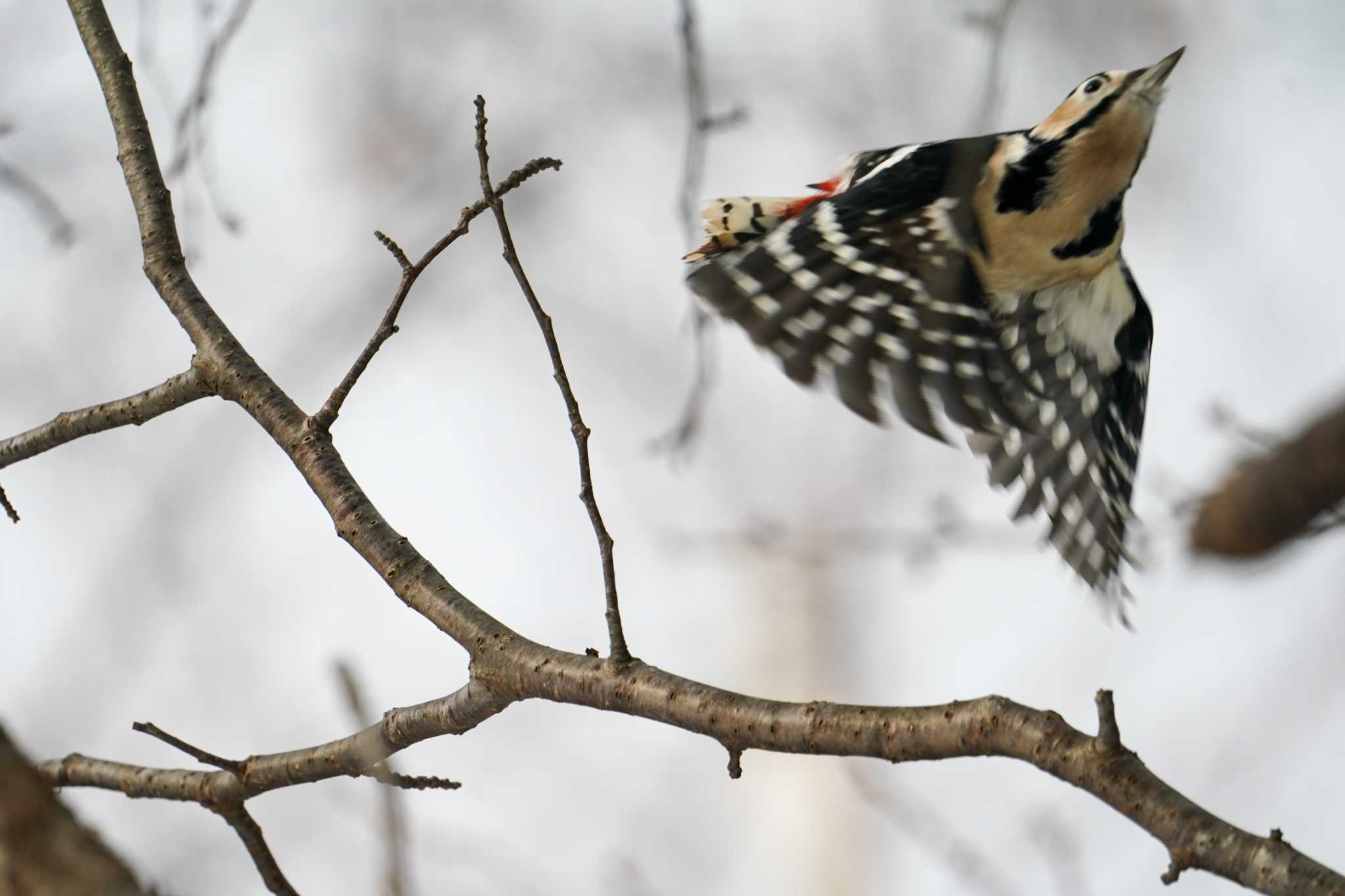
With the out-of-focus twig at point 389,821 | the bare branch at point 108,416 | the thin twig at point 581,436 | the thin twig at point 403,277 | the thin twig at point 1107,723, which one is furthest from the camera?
the bare branch at point 108,416

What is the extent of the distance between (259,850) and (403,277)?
530mm

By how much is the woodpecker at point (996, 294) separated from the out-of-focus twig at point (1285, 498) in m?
0.55

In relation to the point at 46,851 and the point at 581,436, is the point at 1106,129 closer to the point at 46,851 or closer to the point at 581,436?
the point at 581,436

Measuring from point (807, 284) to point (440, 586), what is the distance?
2.14 ft

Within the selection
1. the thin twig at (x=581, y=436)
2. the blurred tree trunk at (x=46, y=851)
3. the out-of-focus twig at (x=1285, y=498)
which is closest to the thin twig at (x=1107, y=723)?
the out-of-focus twig at (x=1285, y=498)

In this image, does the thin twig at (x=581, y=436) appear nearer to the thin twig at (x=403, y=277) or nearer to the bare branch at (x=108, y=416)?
the thin twig at (x=403, y=277)

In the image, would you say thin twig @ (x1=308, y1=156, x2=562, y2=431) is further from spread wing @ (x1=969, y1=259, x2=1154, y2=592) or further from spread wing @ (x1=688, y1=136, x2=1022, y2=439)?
spread wing @ (x1=969, y1=259, x2=1154, y2=592)

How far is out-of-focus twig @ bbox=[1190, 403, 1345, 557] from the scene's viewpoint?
25.9 inches

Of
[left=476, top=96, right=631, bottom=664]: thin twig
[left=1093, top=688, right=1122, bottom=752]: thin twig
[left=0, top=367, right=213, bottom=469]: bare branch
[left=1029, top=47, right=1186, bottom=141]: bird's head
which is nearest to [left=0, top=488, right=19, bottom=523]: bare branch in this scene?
[left=0, top=367, right=213, bottom=469]: bare branch

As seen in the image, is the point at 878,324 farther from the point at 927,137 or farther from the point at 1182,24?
the point at 1182,24

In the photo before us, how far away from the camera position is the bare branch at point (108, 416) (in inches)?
43.8

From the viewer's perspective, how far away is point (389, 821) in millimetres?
493

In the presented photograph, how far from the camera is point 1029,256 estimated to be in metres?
1.60

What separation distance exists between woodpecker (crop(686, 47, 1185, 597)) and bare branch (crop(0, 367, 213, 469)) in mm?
550
